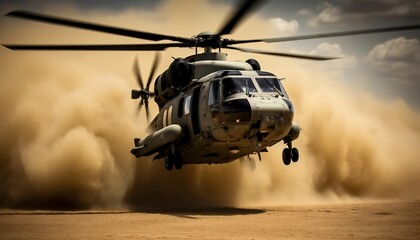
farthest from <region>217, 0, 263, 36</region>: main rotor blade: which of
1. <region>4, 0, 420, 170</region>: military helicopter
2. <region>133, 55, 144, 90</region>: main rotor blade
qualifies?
<region>133, 55, 144, 90</region>: main rotor blade

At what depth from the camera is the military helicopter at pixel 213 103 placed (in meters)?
13.6

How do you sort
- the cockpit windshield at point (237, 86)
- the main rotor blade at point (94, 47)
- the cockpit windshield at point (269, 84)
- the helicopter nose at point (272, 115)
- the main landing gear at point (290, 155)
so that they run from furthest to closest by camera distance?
the main landing gear at point (290, 155) < the cockpit windshield at point (269, 84) < the cockpit windshield at point (237, 86) < the helicopter nose at point (272, 115) < the main rotor blade at point (94, 47)

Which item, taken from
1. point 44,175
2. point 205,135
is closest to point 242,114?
point 205,135

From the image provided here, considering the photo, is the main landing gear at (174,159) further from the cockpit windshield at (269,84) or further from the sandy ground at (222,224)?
the cockpit windshield at (269,84)

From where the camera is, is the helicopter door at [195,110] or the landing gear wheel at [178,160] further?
the landing gear wheel at [178,160]

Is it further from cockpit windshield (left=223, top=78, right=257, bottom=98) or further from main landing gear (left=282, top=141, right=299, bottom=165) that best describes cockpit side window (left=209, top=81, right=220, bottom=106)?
main landing gear (left=282, top=141, right=299, bottom=165)

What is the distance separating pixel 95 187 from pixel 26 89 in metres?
6.10

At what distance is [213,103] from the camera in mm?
14234

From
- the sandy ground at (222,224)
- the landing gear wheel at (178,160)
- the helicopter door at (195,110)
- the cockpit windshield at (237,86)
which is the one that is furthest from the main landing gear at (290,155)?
the landing gear wheel at (178,160)

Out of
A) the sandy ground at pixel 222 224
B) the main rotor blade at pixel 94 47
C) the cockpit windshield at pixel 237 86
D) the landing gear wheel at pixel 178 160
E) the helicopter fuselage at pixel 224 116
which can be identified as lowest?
the sandy ground at pixel 222 224

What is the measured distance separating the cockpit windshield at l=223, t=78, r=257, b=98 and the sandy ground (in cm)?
254

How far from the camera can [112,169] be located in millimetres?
18188

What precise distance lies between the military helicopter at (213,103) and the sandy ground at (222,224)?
4.89 feet

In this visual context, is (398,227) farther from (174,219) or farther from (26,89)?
(26,89)
